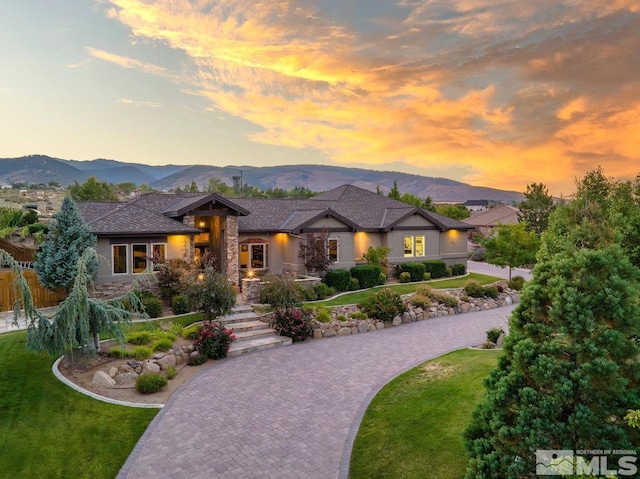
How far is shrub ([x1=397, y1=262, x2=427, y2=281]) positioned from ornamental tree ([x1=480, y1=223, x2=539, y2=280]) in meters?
4.59

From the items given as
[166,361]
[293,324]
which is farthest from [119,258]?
[293,324]

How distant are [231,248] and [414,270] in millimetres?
12596

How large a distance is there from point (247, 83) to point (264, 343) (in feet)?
64.4

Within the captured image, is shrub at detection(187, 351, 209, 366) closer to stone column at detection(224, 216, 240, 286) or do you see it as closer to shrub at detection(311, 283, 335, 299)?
shrub at detection(311, 283, 335, 299)

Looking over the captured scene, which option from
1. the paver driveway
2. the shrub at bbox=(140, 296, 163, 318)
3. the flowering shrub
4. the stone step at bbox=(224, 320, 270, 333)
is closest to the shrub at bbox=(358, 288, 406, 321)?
the paver driveway

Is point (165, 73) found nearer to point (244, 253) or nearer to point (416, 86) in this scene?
point (244, 253)

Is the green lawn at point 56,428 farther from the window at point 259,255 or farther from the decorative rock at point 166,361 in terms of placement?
the window at point 259,255

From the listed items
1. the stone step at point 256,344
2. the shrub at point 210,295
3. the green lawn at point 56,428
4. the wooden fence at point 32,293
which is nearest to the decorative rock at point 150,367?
the green lawn at point 56,428

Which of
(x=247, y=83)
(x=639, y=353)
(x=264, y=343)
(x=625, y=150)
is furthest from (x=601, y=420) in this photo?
(x=247, y=83)

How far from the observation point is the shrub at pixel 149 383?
10.5 meters

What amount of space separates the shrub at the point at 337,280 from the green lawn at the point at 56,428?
14.4 metres

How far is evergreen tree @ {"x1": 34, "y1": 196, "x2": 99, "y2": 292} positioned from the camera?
1700 centimetres

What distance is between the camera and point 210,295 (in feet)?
47.0

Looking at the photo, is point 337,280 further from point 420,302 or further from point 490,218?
point 490,218
